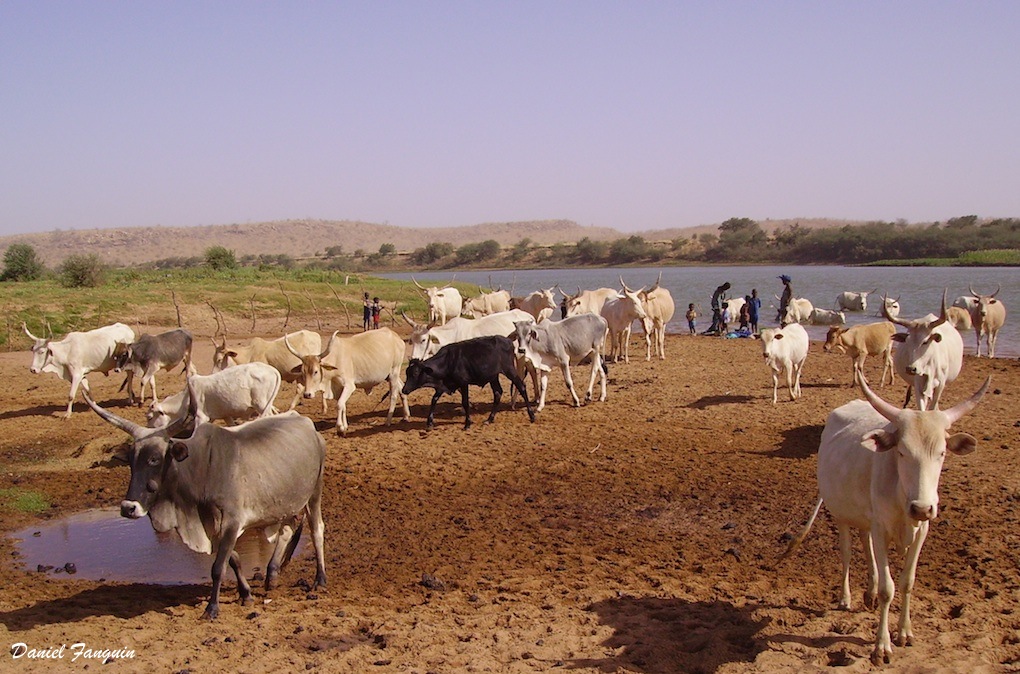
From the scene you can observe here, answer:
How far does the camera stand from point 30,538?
8.95 metres

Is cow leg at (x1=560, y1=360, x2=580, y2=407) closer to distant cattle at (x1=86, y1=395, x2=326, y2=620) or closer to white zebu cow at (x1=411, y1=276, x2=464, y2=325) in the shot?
distant cattle at (x1=86, y1=395, x2=326, y2=620)

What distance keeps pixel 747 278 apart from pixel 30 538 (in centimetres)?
5279

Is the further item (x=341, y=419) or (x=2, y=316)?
(x=2, y=316)

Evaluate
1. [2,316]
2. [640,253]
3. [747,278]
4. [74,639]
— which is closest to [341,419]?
[74,639]

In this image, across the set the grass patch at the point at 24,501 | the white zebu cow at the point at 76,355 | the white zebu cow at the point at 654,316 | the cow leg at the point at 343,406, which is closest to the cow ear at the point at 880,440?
the cow leg at the point at 343,406

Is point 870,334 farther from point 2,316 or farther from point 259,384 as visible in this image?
point 2,316

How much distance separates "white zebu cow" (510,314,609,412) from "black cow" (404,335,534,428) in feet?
2.65

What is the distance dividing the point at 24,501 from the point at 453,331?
7.72 meters

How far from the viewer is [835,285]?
47.3m

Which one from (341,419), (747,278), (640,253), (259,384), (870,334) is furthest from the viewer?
(640,253)

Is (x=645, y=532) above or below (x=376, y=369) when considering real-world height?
below

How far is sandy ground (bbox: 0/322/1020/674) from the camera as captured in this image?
5.64 meters

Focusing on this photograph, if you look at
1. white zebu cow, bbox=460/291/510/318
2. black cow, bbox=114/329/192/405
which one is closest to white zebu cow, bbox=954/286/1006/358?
white zebu cow, bbox=460/291/510/318

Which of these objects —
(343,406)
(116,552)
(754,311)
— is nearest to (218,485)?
(116,552)
